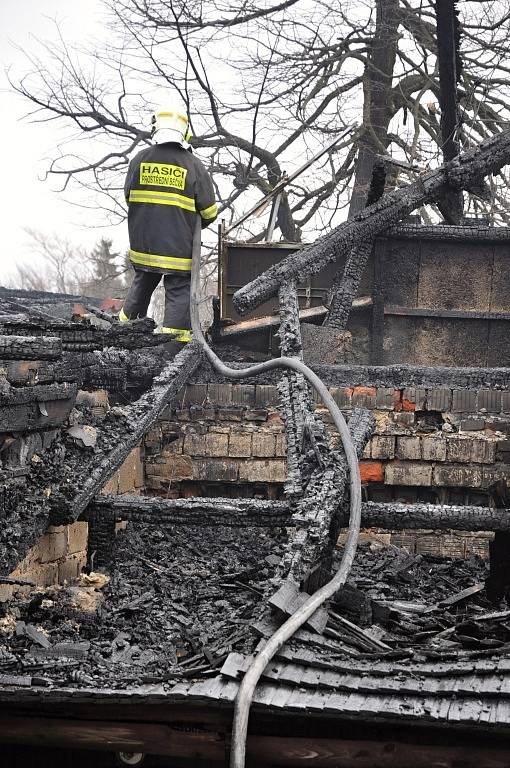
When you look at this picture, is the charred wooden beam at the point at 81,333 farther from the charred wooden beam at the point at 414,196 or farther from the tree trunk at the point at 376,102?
the tree trunk at the point at 376,102

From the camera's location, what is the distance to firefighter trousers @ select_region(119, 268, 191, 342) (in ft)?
24.1

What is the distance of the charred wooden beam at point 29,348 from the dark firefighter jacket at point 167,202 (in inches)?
107

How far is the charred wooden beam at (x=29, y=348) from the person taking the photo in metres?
4.35

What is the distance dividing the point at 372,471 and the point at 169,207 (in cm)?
281

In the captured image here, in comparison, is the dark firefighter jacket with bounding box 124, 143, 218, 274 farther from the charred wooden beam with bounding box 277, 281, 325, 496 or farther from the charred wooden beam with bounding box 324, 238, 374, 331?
the charred wooden beam with bounding box 324, 238, 374, 331

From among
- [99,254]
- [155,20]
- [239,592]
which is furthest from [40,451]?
[99,254]

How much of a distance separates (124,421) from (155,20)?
918 centimetres

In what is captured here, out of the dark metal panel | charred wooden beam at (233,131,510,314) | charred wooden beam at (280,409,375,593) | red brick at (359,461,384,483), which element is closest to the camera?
charred wooden beam at (280,409,375,593)

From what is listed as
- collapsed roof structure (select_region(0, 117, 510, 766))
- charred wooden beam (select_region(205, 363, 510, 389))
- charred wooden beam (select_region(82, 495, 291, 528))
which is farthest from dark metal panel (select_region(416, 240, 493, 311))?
charred wooden beam (select_region(82, 495, 291, 528))

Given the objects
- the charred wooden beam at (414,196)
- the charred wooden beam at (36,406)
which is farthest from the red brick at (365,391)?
the charred wooden beam at (36,406)

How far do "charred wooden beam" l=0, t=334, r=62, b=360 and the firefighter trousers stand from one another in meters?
2.46

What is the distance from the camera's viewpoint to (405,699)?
2.50 metres

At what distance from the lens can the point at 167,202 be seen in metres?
7.29

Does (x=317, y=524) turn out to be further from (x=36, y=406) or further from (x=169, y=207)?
(x=169, y=207)
